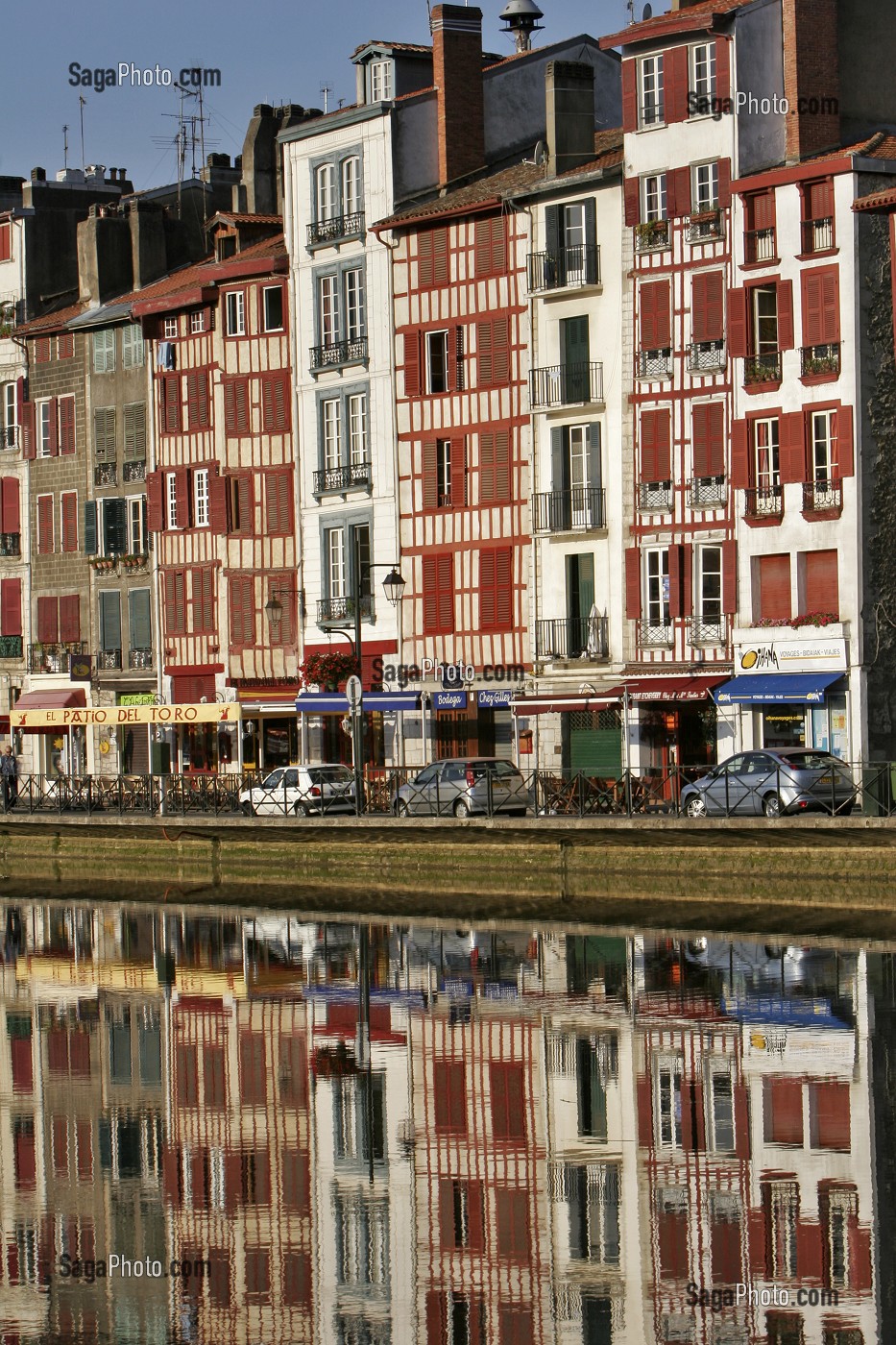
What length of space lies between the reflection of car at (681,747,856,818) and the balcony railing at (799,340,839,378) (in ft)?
33.8

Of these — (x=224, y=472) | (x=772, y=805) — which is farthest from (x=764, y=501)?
(x=224, y=472)

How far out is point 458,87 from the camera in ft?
214

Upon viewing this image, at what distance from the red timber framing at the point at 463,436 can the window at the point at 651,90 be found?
496 centimetres

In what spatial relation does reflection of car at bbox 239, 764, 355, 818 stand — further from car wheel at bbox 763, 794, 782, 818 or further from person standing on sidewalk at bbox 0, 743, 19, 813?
car wheel at bbox 763, 794, 782, 818

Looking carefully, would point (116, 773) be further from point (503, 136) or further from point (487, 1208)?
point (487, 1208)

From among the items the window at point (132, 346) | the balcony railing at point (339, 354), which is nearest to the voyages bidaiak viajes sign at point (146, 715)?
the balcony railing at point (339, 354)

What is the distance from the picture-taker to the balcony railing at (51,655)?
78.0 m

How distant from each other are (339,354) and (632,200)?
1197 cm

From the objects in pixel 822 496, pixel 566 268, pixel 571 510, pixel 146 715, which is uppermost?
pixel 566 268

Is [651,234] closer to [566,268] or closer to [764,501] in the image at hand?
[566,268]

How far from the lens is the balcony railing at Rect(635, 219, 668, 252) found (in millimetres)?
56688

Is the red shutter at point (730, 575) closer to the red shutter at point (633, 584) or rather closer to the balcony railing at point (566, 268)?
the red shutter at point (633, 584)

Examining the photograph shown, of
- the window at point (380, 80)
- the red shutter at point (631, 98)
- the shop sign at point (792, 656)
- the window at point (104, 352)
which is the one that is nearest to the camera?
the shop sign at point (792, 656)

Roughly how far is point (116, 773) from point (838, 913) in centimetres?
3873
